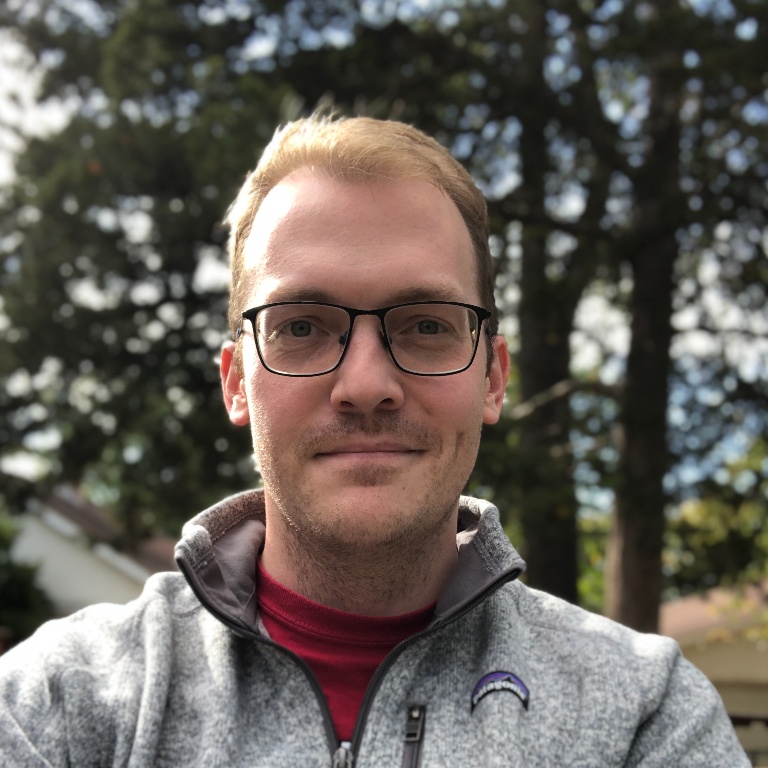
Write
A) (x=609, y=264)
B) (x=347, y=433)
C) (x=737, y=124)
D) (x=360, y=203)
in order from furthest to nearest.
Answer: (x=609, y=264) → (x=737, y=124) → (x=360, y=203) → (x=347, y=433)

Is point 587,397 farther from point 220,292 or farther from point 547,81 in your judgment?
point 220,292

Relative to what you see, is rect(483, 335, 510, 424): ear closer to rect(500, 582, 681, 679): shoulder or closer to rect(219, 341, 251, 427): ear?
rect(500, 582, 681, 679): shoulder

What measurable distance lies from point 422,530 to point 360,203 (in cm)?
66

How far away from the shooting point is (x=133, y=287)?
10.6 metres

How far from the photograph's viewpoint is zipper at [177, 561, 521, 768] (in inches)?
68.6

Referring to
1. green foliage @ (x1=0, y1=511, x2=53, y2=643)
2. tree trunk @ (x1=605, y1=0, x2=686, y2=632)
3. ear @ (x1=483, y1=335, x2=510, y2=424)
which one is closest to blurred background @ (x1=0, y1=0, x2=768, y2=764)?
tree trunk @ (x1=605, y1=0, x2=686, y2=632)

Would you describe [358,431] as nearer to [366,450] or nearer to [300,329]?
[366,450]

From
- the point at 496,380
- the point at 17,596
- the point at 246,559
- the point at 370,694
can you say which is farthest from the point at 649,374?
the point at 17,596

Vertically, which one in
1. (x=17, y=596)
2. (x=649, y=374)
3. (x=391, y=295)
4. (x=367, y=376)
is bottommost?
(x=17, y=596)

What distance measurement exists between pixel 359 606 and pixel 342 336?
1.70ft

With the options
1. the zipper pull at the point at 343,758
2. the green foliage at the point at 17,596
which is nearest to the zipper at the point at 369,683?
the zipper pull at the point at 343,758

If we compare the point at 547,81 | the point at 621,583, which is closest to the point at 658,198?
the point at 547,81

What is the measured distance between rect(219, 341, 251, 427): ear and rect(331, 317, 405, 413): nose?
329mm

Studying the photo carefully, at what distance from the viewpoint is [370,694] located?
70.6 inches
